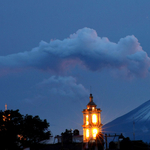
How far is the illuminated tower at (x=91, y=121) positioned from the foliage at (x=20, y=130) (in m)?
18.7

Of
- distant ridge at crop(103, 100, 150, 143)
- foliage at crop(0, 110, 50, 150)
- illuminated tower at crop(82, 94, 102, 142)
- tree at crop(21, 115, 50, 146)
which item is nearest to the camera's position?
foliage at crop(0, 110, 50, 150)

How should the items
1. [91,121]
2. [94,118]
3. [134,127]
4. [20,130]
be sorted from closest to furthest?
[20,130], [91,121], [94,118], [134,127]

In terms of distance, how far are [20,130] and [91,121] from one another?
31.8 metres

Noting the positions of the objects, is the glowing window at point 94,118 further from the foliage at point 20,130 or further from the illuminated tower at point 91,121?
the foliage at point 20,130

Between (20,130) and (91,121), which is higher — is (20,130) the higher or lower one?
the lower one

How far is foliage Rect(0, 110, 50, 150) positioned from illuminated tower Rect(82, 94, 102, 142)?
18.7 m

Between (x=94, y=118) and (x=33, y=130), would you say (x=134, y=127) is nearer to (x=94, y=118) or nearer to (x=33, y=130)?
(x=94, y=118)

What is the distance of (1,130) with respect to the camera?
281 ft

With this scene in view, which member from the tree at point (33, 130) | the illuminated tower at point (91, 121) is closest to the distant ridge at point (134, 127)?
the illuminated tower at point (91, 121)

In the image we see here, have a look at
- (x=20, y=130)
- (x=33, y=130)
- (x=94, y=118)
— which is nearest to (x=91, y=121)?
(x=94, y=118)

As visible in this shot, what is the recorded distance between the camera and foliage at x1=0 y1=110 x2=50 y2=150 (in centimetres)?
8244

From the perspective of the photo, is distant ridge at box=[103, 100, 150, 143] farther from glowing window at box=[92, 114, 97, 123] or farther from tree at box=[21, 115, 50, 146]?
tree at box=[21, 115, 50, 146]

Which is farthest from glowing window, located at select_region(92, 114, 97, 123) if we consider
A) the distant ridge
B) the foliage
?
the distant ridge

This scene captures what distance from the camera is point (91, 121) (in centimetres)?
11375
